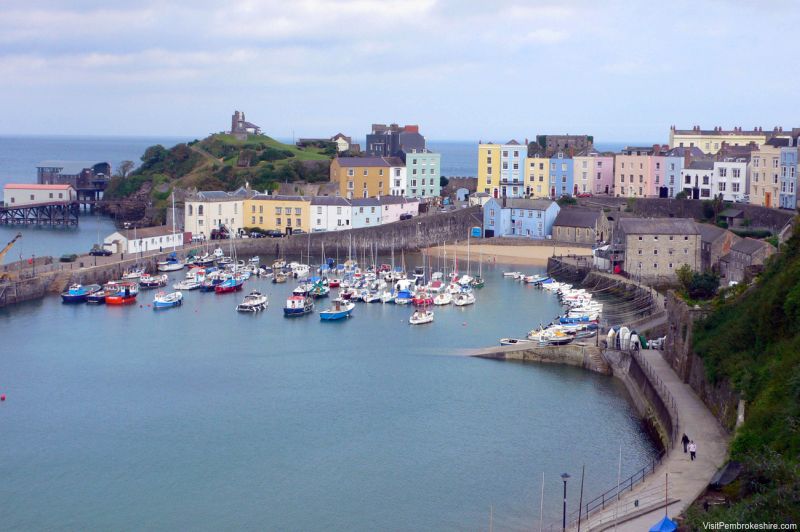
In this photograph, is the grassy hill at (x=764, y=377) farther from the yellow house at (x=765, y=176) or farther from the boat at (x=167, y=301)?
the yellow house at (x=765, y=176)

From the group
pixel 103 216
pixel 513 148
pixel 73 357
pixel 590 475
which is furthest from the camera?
pixel 103 216

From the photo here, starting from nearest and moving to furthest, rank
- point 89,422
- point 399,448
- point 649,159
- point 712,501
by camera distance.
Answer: point 712,501
point 399,448
point 89,422
point 649,159

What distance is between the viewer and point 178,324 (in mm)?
34344

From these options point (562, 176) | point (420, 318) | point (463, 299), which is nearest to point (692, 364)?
point (420, 318)

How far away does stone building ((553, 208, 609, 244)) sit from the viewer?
4822 centimetres

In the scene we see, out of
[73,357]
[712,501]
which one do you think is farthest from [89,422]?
[712,501]

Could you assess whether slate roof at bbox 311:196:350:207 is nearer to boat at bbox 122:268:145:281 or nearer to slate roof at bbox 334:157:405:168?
slate roof at bbox 334:157:405:168

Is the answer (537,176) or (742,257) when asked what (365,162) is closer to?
(537,176)

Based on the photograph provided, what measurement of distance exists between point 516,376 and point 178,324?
12133 millimetres

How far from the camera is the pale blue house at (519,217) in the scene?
165 feet

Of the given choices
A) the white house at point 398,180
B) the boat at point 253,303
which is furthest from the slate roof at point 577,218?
the boat at point 253,303

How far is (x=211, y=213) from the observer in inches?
2010

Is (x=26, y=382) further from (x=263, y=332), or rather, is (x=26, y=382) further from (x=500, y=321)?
(x=500, y=321)

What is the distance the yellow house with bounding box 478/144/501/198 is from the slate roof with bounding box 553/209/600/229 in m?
8.47
